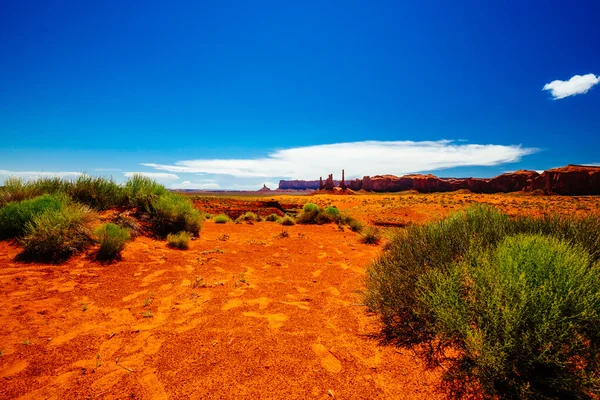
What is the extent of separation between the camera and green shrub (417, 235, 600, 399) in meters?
2.31

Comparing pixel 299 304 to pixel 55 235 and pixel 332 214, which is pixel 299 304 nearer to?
pixel 55 235

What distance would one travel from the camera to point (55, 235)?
627 cm

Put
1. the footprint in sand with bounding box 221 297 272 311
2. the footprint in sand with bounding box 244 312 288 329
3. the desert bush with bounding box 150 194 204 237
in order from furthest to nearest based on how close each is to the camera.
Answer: the desert bush with bounding box 150 194 204 237 → the footprint in sand with bounding box 221 297 272 311 → the footprint in sand with bounding box 244 312 288 329

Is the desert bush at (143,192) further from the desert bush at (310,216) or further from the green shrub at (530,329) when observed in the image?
the green shrub at (530,329)

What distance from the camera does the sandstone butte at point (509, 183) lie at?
61.2m

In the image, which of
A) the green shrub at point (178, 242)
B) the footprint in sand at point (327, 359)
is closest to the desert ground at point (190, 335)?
the footprint in sand at point (327, 359)

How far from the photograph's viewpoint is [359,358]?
3.17 metres

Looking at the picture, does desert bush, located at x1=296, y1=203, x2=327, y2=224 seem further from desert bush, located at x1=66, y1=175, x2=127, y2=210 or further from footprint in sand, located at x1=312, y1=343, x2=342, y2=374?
footprint in sand, located at x1=312, y1=343, x2=342, y2=374

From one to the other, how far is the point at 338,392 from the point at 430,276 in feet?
5.50

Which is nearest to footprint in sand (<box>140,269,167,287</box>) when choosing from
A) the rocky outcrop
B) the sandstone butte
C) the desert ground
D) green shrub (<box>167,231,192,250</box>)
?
the desert ground

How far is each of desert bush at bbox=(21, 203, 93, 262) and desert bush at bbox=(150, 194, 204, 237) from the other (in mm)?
2719

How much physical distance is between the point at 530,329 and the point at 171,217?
32.5 feet

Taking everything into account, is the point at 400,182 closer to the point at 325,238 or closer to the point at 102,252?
the point at 325,238

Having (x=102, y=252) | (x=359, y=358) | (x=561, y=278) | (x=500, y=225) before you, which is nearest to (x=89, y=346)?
(x=359, y=358)
